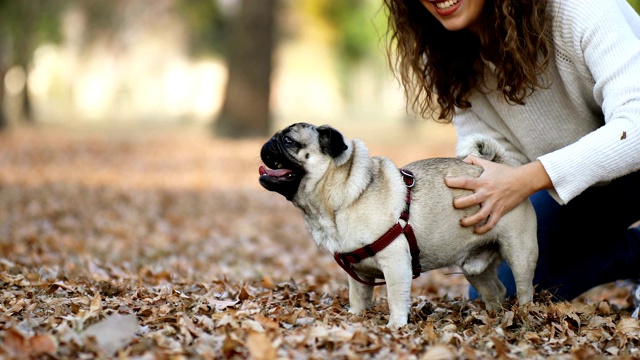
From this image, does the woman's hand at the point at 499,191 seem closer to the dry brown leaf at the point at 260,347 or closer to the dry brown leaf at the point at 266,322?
the dry brown leaf at the point at 266,322

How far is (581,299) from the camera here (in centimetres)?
568

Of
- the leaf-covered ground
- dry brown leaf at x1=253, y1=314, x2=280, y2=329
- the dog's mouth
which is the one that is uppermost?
the dog's mouth

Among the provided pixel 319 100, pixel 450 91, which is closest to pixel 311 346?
pixel 450 91

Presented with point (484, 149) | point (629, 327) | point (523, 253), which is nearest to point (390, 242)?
point (523, 253)

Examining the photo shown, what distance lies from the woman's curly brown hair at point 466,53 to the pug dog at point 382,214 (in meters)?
0.63

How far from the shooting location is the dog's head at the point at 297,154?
394 centimetres

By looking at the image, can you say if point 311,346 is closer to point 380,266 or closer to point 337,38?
point 380,266

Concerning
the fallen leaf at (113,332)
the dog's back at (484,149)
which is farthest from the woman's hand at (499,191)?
the fallen leaf at (113,332)

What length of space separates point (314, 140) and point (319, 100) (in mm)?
50463

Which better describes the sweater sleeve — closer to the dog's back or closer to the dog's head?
the dog's back

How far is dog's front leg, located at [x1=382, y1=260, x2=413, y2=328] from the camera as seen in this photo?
386 centimetres

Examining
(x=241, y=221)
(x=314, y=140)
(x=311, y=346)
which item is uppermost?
(x=314, y=140)

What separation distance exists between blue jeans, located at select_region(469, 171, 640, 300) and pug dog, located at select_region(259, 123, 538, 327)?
86cm

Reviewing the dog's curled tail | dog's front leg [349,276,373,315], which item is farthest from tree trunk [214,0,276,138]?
dog's front leg [349,276,373,315]
